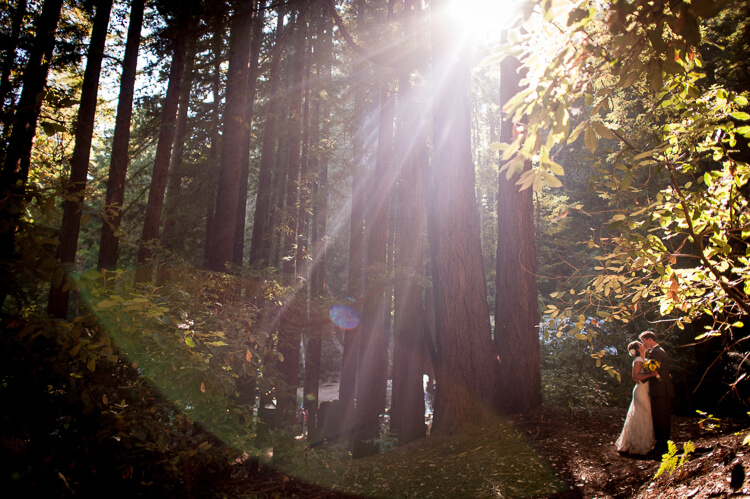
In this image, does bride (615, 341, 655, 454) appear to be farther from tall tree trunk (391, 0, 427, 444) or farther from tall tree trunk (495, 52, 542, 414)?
tall tree trunk (391, 0, 427, 444)

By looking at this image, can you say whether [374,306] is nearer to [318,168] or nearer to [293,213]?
[293,213]

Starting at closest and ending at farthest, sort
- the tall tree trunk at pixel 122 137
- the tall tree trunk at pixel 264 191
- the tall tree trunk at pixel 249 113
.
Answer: the tall tree trunk at pixel 122 137 → the tall tree trunk at pixel 249 113 → the tall tree trunk at pixel 264 191

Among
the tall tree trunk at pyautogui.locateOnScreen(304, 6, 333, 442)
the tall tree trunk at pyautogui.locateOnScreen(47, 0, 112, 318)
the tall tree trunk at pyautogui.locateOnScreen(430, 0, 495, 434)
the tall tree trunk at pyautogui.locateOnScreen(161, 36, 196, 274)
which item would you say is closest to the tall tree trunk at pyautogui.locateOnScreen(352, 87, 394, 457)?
the tall tree trunk at pyautogui.locateOnScreen(304, 6, 333, 442)

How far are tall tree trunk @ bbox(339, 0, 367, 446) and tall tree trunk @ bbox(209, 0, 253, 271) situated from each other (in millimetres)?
4436

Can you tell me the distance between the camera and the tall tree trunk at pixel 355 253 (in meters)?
13.4

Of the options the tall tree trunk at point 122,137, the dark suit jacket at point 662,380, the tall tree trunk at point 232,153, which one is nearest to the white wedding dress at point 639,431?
the dark suit jacket at point 662,380

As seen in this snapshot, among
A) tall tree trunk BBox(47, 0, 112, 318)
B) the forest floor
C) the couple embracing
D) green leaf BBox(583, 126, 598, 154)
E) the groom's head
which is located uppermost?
tall tree trunk BBox(47, 0, 112, 318)

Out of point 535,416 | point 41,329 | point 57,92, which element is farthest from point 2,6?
point 535,416

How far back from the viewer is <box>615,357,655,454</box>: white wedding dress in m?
5.68

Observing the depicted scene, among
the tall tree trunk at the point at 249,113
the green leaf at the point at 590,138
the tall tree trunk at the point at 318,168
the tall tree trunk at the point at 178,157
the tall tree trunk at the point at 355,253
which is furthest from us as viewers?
the tall tree trunk at the point at 178,157

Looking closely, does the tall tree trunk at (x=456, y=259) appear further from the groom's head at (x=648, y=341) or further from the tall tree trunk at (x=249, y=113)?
the tall tree trunk at (x=249, y=113)

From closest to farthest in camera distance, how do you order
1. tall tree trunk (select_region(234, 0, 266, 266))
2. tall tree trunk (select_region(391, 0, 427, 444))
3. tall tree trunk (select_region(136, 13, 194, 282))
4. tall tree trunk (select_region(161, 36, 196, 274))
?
1. tall tree trunk (select_region(136, 13, 194, 282))
2. tall tree trunk (select_region(234, 0, 266, 266))
3. tall tree trunk (select_region(391, 0, 427, 444))
4. tall tree trunk (select_region(161, 36, 196, 274))

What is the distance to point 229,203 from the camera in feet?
32.1

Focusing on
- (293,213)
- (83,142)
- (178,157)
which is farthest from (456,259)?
(178,157)
